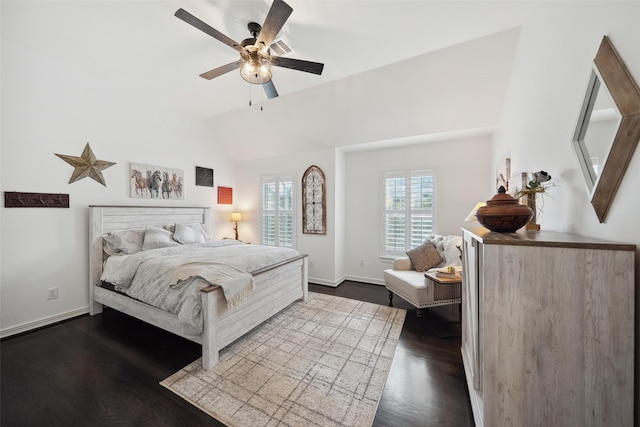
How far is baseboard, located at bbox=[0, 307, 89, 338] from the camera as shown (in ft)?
7.99

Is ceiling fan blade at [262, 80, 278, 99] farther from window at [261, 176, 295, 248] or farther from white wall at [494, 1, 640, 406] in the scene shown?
white wall at [494, 1, 640, 406]

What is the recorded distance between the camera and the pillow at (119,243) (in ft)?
9.87

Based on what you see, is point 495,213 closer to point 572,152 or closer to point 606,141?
point 606,141

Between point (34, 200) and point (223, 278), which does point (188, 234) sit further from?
point (223, 278)

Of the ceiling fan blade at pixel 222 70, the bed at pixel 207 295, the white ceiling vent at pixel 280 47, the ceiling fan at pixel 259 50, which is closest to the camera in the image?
the ceiling fan at pixel 259 50

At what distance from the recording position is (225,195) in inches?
200

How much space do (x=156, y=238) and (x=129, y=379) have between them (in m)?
1.90

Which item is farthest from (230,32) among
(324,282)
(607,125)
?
(324,282)

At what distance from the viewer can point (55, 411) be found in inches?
61.7

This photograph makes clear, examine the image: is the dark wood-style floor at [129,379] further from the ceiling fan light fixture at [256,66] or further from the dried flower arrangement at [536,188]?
the ceiling fan light fixture at [256,66]

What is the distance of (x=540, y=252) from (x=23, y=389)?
353 cm

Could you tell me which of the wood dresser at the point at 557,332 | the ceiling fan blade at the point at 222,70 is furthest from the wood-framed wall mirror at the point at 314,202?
the wood dresser at the point at 557,332

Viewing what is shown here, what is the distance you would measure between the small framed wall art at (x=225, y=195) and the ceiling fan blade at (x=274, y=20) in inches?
139

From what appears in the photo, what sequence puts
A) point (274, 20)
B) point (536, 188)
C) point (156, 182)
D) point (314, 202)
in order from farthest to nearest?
A: 1. point (314, 202)
2. point (156, 182)
3. point (274, 20)
4. point (536, 188)
